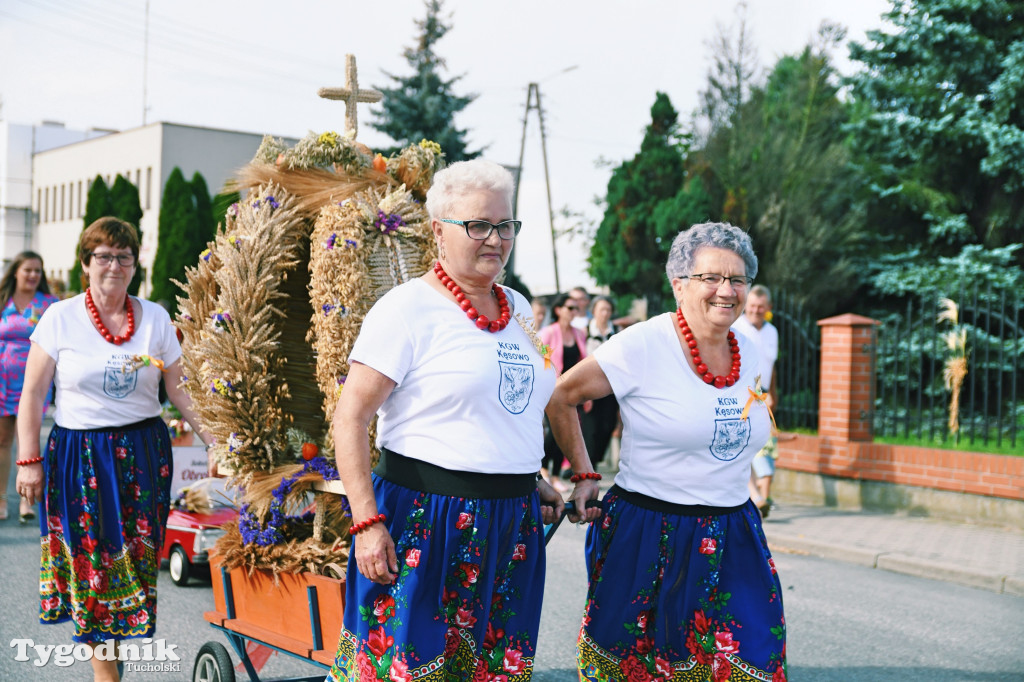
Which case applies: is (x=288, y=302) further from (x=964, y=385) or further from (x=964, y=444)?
(x=964, y=385)

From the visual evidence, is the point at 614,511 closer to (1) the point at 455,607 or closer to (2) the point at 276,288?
(1) the point at 455,607

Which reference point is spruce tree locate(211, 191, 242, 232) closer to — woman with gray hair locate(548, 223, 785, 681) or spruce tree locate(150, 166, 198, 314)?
woman with gray hair locate(548, 223, 785, 681)

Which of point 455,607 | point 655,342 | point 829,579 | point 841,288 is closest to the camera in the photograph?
point 455,607

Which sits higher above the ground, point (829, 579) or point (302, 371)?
point (302, 371)

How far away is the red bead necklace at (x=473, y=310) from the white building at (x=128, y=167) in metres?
33.6

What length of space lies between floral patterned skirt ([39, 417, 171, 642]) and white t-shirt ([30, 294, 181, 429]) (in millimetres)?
61

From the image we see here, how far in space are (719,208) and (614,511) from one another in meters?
16.8

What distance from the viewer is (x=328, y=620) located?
361cm

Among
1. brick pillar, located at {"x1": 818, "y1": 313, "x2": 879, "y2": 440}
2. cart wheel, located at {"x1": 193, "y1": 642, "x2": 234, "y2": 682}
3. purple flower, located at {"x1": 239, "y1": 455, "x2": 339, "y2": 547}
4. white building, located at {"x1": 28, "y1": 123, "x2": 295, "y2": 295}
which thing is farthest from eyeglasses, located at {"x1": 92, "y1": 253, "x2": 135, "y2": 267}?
white building, located at {"x1": 28, "y1": 123, "x2": 295, "y2": 295}

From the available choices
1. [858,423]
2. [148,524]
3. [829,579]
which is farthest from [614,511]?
[858,423]

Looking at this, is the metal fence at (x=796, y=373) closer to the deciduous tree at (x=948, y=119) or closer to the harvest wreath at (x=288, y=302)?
the deciduous tree at (x=948, y=119)

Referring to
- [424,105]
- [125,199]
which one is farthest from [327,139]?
[125,199]

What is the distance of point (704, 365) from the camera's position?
3371 millimetres

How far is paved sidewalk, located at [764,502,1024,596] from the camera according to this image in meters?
7.50
